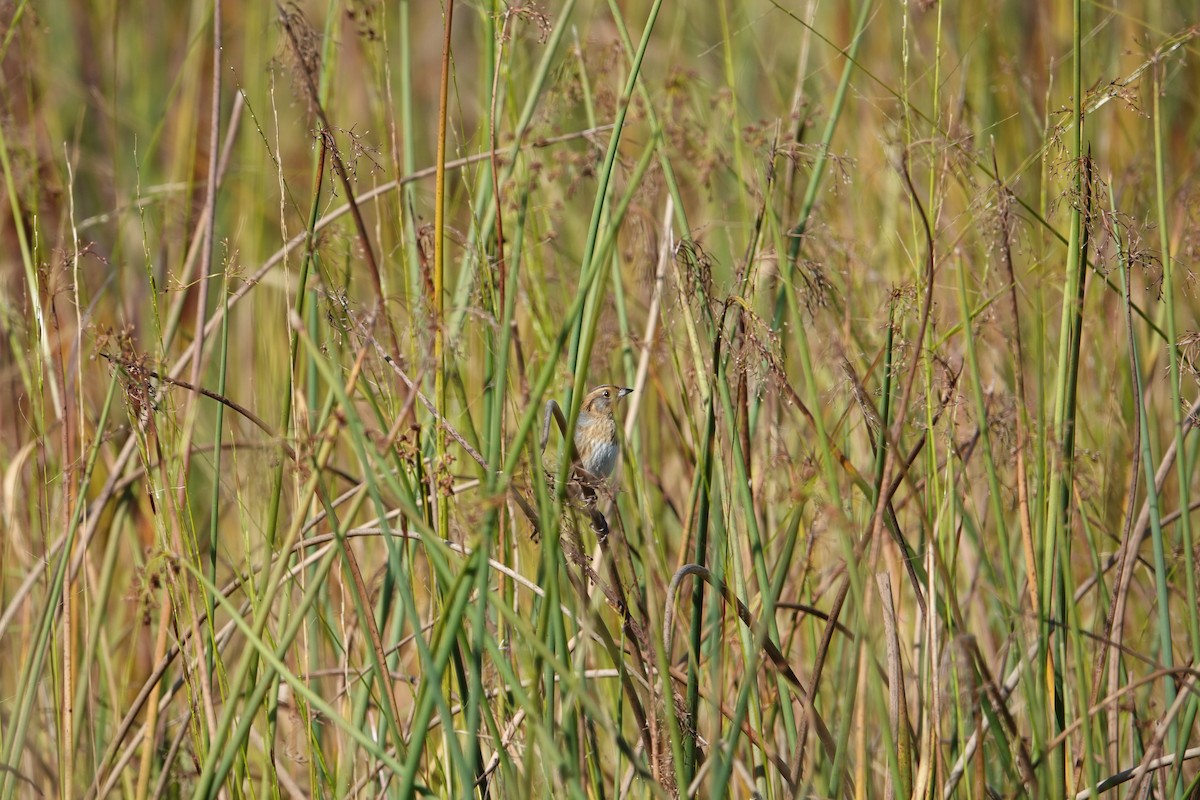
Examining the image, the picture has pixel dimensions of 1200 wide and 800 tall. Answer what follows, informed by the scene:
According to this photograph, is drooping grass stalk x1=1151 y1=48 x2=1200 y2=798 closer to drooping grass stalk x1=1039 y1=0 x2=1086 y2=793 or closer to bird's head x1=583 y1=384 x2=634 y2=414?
drooping grass stalk x1=1039 y1=0 x2=1086 y2=793

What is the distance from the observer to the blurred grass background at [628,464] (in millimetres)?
1507

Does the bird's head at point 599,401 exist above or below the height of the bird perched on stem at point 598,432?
above

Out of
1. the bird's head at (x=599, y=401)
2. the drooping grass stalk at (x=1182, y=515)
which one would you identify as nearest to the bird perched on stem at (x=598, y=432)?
the bird's head at (x=599, y=401)

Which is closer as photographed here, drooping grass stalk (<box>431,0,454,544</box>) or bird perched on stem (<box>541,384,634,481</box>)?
drooping grass stalk (<box>431,0,454,544</box>)

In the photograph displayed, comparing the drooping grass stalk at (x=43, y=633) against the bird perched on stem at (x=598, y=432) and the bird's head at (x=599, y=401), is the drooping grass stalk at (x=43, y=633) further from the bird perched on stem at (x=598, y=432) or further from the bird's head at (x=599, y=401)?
the bird's head at (x=599, y=401)

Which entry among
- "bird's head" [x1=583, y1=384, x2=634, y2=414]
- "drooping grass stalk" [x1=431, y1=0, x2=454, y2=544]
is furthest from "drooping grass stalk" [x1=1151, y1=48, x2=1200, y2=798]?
"bird's head" [x1=583, y1=384, x2=634, y2=414]

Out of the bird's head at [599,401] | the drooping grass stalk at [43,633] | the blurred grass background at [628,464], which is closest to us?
the blurred grass background at [628,464]

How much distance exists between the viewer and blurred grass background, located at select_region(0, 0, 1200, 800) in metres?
1.51

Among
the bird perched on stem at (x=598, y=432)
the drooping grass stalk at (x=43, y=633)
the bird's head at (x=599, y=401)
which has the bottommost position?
the drooping grass stalk at (x=43, y=633)

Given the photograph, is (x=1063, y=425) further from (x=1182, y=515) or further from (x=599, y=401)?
(x=599, y=401)

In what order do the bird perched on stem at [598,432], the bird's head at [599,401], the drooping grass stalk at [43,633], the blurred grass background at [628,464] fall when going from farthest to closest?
1. the bird's head at [599,401]
2. the bird perched on stem at [598,432]
3. the drooping grass stalk at [43,633]
4. the blurred grass background at [628,464]

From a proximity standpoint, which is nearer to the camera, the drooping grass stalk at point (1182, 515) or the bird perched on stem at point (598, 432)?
the drooping grass stalk at point (1182, 515)

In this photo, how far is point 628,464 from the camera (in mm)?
2115

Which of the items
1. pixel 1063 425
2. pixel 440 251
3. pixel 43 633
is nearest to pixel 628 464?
pixel 440 251
